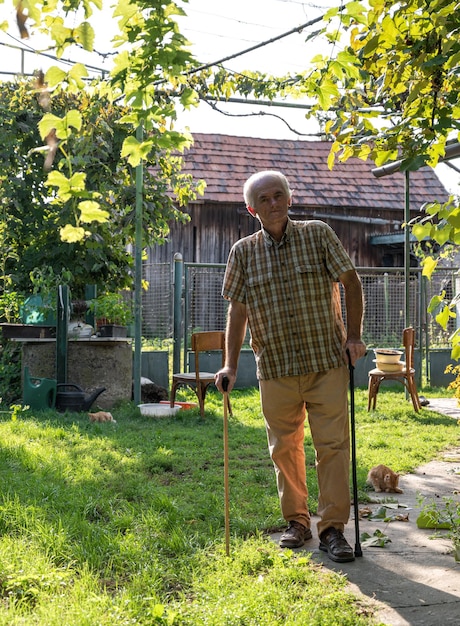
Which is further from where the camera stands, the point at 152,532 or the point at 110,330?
the point at 110,330

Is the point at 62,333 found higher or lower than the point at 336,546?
higher

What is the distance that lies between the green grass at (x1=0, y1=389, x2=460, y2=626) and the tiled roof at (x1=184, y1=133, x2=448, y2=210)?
487 inches

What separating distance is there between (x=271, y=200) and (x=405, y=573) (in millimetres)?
1986

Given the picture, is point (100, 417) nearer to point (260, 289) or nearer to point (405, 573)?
point (260, 289)

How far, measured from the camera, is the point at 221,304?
12.6 metres

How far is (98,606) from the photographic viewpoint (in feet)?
10.4

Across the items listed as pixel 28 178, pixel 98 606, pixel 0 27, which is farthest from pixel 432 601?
pixel 28 178

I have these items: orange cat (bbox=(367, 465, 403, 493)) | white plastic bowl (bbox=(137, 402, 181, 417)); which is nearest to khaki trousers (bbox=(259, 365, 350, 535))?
orange cat (bbox=(367, 465, 403, 493))

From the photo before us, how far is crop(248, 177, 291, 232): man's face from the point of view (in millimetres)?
4035

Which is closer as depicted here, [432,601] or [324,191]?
[432,601]

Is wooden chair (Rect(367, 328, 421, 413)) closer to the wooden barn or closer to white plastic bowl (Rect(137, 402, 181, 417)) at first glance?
white plastic bowl (Rect(137, 402, 181, 417))

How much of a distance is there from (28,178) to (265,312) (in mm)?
7803

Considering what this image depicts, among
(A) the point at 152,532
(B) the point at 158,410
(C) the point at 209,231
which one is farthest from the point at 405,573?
(C) the point at 209,231

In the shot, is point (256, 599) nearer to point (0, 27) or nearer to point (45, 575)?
point (45, 575)
